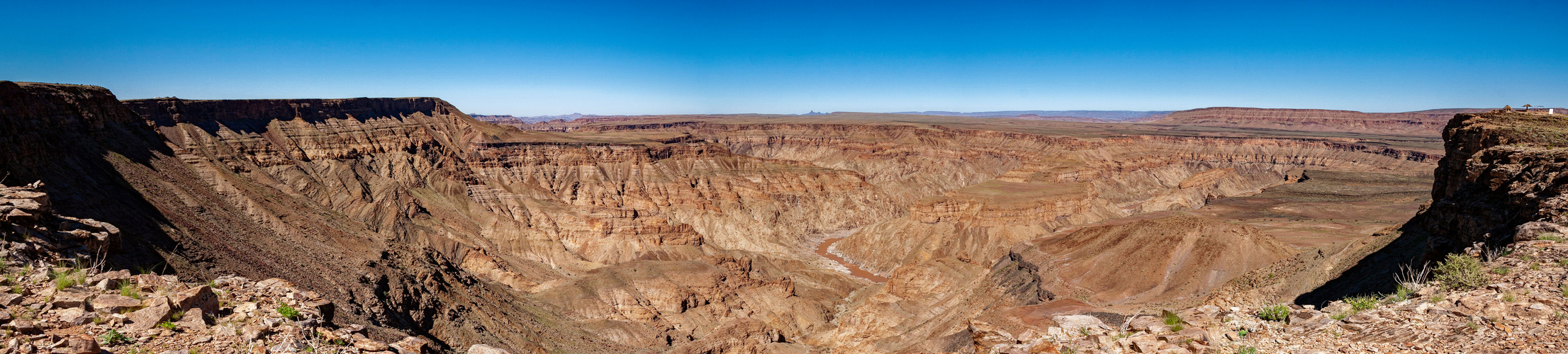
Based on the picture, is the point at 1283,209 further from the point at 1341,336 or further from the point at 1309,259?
the point at 1341,336

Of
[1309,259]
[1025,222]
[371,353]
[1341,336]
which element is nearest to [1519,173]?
[1341,336]

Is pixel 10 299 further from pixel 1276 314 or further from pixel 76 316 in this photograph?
pixel 1276 314

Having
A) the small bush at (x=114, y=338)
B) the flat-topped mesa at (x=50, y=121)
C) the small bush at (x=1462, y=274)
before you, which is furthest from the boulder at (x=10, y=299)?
the flat-topped mesa at (x=50, y=121)

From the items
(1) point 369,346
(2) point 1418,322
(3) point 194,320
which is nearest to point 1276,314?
(2) point 1418,322

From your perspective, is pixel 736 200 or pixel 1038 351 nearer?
pixel 1038 351

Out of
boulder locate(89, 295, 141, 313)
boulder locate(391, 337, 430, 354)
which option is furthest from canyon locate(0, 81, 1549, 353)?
boulder locate(89, 295, 141, 313)
